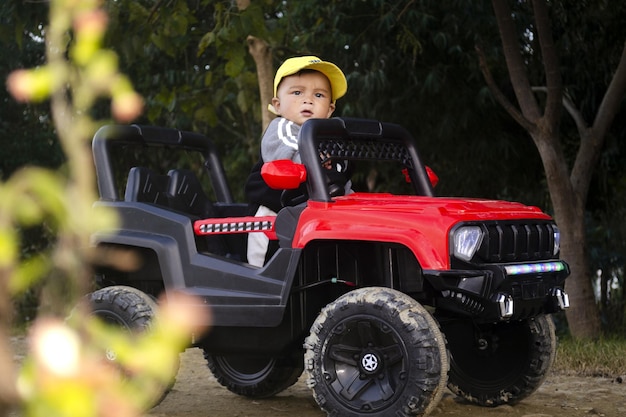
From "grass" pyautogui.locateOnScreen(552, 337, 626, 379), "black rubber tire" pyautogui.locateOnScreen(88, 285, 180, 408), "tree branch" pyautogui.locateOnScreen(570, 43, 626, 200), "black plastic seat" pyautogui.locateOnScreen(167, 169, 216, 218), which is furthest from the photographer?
"tree branch" pyautogui.locateOnScreen(570, 43, 626, 200)

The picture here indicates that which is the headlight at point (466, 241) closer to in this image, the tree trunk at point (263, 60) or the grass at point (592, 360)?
the grass at point (592, 360)

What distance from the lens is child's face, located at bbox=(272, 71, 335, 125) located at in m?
5.18

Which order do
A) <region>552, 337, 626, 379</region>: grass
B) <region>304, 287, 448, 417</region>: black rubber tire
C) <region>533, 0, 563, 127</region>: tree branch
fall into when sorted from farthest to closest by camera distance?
<region>533, 0, 563, 127</region>: tree branch < <region>552, 337, 626, 379</region>: grass < <region>304, 287, 448, 417</region>: black rubber tire

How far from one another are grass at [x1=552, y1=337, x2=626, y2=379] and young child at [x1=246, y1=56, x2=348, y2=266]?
2.83 m

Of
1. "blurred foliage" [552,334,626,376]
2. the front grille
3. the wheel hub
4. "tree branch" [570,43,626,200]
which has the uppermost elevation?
"tree branch" [570,43,626,200]

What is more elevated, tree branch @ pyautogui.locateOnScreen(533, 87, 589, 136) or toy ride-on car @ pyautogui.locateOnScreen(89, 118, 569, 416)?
tree branch @ pyautogui.locateOnScreen(533, 87, 589, 136)

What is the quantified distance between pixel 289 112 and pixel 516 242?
1.37m

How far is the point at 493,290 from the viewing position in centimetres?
419

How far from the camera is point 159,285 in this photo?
5355 millimetres

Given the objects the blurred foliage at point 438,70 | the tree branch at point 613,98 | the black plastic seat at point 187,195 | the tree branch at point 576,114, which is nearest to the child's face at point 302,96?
the black plastic seat at point 187,195

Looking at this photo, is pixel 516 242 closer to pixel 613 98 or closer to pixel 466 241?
pixel 466 241

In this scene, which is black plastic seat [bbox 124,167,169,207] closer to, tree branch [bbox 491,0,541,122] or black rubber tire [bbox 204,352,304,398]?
black rubber tire [bbox 204,352,304,398]

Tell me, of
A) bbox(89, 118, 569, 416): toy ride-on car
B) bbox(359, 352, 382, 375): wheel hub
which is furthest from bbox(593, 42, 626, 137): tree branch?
bbox(359, 352, 382, 375): wheel hub

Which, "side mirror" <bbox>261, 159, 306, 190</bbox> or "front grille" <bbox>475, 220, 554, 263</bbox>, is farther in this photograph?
"side mirror" <bbox>261, 159, 306, 190</bbox>
